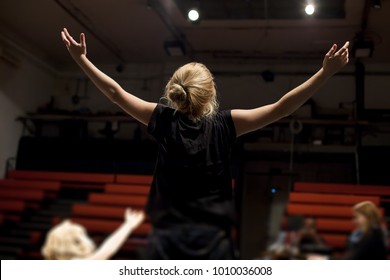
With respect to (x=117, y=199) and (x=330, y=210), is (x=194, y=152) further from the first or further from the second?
(x=330, y=210)

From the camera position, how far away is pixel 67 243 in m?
0.71

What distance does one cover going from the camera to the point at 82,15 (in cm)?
258

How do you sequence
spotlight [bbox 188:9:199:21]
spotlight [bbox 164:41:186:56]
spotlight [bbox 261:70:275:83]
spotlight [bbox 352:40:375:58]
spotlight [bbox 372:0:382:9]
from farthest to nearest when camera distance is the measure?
spotlight [bbox 164:41:186:56] → spotlight [bbox 188:9:199:21] → spotlight [bbox 372:0:382:9] → spotlight [bbox 352:40:375:58] → spotlight [bbox 261:70:275:83]

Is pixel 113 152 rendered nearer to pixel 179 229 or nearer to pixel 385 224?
pixel 179 229

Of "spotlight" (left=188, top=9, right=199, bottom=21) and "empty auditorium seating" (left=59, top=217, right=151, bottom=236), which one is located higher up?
"spotlight" (left=188, top=9, right=199, bottom=21)

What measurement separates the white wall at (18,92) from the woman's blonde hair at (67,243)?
1688mm

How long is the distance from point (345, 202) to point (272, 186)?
0.88 ft

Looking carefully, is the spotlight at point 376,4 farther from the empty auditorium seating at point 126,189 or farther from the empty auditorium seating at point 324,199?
the empty auditorium seating at point 126,189

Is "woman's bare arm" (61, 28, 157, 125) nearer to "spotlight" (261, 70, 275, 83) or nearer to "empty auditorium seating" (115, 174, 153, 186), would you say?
"empty auditorium seating" (115, 174, 153, 186)

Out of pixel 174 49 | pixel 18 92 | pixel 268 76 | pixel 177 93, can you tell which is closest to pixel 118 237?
pixel 177 93

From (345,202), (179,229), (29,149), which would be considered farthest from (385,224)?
(29,149)

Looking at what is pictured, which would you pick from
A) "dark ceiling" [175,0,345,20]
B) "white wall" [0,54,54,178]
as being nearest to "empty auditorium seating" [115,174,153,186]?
"white wall" [0,54,54,178]

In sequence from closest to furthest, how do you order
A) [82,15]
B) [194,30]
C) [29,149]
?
[29,149] → [82,15] → [194,30]

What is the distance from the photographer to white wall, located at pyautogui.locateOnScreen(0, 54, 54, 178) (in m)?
2.39
